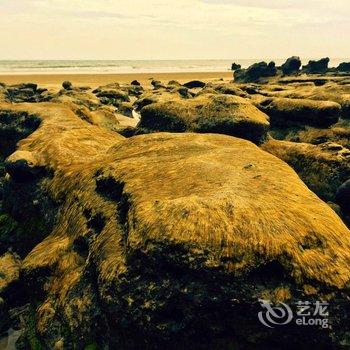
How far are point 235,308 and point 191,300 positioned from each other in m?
1.18

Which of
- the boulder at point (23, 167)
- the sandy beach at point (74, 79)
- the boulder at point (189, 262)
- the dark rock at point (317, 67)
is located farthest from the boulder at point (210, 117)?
the dark rock at point (317, 67)

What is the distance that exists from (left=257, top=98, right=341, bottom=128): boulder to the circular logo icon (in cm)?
2614

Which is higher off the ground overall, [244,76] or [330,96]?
[330,96]

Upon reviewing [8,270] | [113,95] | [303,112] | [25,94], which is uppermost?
[8,270]

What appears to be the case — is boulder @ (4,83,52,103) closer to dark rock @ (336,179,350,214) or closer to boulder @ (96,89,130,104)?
boulder @ (96,89,130,104)

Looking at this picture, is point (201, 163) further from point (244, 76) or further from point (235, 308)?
point (244, 76)

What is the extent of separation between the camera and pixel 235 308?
428 inches

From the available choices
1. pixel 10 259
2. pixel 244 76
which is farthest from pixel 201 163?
pixel 244 76

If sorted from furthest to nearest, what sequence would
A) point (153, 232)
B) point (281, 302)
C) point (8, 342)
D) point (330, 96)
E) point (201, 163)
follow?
1. point (330, 96)
2. point (201, 163)
3. point (8, 342)
4. point (153, 232)
5. point (281, 302)

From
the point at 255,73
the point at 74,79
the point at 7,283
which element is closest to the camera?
the point at 7,283

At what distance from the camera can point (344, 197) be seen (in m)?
19.8

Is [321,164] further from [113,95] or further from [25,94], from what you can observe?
[25,94]

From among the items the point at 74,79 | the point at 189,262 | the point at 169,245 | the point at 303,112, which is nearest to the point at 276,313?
the point at 189,262

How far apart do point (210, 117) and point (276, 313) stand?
19585 mm
